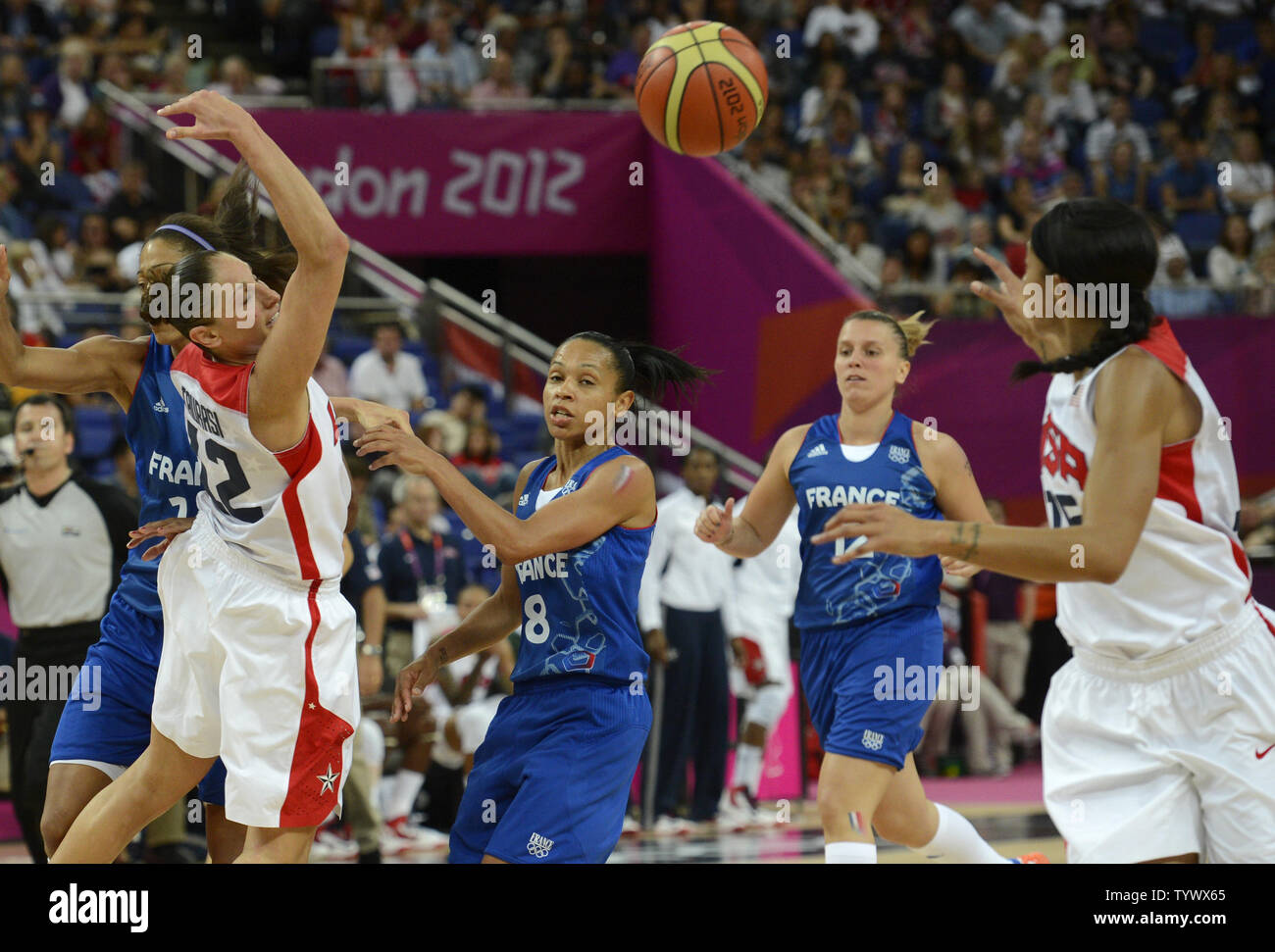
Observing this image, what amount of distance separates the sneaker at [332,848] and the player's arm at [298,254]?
493 centimetres

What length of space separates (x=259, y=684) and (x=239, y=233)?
1.50 m

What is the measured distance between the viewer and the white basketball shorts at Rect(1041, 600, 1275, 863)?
10.6 ft

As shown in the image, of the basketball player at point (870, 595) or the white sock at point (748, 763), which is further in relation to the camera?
the white sock at point (748, 763)

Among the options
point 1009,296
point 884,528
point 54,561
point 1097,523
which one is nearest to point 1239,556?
point 1097,523

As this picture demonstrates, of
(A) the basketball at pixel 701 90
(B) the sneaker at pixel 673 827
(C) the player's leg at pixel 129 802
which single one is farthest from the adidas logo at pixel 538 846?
(B) the sneaker at pixel 673 827

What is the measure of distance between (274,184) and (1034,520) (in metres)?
9.71

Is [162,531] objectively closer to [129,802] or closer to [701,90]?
[129,802]

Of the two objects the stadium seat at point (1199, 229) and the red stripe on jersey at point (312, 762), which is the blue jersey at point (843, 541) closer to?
the red stripe on jersey at point (312, 762)

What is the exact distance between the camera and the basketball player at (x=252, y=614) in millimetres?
3725

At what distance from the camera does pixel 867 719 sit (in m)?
5.09

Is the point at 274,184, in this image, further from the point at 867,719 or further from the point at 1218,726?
the point at 867,719

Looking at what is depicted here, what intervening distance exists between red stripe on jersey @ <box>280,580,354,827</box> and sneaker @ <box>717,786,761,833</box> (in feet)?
18.7
